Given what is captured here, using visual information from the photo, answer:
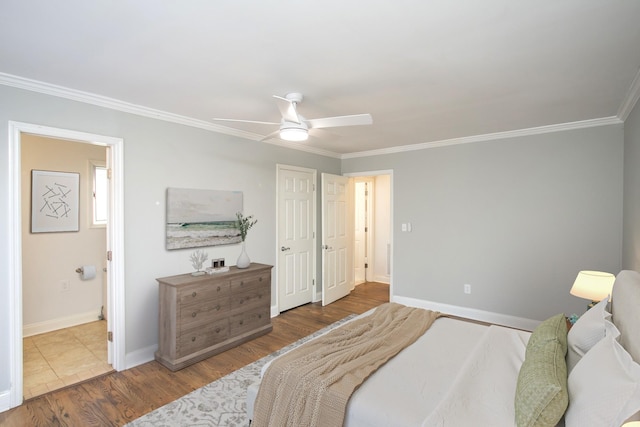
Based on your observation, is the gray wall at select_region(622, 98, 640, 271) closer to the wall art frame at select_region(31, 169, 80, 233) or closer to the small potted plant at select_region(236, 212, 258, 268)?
the small potted plant at select_region(236, 212, 258, 268)

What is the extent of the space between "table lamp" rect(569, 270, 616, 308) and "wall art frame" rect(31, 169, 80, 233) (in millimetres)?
5405

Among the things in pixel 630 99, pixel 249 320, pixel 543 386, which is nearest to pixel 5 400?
pixel 249 320

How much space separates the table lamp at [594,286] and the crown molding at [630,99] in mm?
1512

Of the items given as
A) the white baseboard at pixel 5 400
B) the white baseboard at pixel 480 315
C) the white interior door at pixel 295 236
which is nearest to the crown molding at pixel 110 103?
the white interior door at pixel 295 236

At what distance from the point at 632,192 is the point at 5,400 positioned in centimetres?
543

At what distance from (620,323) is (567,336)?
32 centimetres

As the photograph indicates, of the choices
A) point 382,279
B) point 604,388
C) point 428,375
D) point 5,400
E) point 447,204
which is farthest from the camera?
point 382,279

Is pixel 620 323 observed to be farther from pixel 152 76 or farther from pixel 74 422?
pixel 74 422

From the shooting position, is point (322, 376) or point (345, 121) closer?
point (322, 376)

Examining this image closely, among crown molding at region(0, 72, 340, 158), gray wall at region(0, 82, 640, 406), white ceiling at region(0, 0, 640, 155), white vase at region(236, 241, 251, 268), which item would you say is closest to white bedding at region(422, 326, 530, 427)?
gray wall at region(0, 82, 640, 406)

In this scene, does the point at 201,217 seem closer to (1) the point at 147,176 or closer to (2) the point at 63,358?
(1) the point at 147,176

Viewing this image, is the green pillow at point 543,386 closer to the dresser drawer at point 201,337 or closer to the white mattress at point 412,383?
the white mattress at point 412,383

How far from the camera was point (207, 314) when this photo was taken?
3.29m

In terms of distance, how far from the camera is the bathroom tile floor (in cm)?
283
